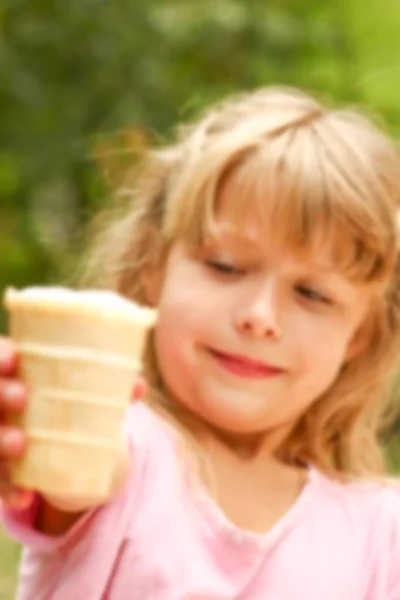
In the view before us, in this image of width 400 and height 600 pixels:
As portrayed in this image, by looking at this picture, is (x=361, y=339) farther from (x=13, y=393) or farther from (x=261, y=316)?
(x=13, y=393)

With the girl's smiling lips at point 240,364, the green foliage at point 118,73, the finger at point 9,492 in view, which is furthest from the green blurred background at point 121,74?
the finger at point 9,492

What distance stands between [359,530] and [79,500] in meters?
0.53

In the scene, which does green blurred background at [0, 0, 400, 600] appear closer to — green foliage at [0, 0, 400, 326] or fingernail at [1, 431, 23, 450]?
green foliage at [0, 0, 400, 326]

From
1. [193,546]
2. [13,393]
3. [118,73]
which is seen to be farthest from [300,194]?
[118,73]

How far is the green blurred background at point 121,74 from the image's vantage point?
2525mm

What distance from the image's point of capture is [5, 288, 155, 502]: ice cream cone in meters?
0.88

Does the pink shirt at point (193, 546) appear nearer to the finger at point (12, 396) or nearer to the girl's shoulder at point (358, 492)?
the girl's shoulder at point (358, 492)

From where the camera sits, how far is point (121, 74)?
2.60 meters

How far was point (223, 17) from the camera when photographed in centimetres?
269

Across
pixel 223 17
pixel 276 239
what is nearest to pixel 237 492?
pixel 276 239

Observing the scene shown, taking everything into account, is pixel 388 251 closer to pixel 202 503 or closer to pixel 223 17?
pixel 202 503

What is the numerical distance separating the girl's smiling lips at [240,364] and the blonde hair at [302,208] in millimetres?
108

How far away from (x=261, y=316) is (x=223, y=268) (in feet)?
0.28

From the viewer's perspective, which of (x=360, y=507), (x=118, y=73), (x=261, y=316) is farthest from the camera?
(x=118, y=73)
